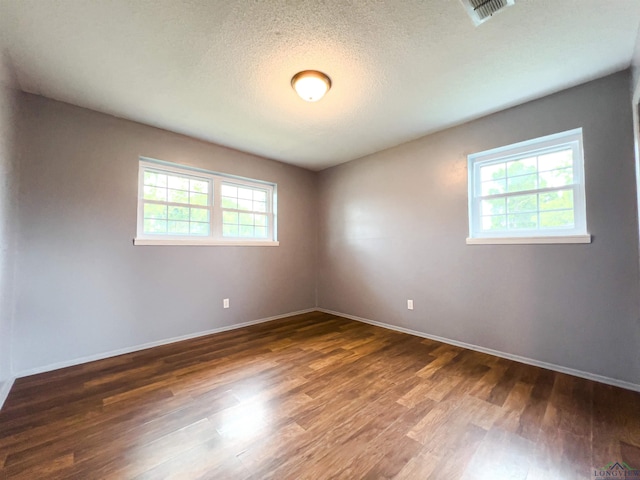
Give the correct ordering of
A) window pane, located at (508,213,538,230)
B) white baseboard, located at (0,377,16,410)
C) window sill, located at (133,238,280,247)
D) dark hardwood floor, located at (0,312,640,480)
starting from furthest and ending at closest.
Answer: window sill, located at (133,238,280,247) → window pane, located at (508,213,538,230) → white baseboard, located at (0,377,16,410) → dark hardwood floor, located at (0,312,640,480)

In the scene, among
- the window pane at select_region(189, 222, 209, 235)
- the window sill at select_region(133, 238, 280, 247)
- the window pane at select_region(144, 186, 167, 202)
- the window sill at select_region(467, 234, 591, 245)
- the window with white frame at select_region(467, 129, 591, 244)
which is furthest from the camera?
the window pane at select_region(189, 222, 209, 235)

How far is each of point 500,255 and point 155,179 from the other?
3.95 m

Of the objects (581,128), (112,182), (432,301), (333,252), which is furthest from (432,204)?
(112,182)

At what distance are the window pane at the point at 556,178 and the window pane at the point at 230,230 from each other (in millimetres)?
3645

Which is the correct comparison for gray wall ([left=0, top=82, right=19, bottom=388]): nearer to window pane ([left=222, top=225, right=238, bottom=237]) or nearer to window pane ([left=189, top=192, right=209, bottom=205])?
window pane ([left=189, top=192, right=209, bottom=205])

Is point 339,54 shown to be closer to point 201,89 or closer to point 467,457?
point 201,89

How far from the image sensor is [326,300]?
14.9 ft

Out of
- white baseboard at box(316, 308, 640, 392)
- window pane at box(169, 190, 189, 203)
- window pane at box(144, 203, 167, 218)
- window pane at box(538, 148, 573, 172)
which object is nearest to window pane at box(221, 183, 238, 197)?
window pane at box(169, 190, 189, 203)

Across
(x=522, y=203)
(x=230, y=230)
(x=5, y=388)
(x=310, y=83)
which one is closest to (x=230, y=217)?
(x=230, y=230)

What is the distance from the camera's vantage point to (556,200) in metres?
2.44

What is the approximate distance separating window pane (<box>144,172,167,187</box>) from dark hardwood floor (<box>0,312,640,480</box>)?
6.32 feet

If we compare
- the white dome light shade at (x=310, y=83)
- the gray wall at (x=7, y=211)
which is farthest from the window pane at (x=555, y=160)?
the gray wall at (x=7, y=211)

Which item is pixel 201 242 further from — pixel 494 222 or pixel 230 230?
pixel 494 222

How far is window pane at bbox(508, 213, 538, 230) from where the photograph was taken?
2.56 m
